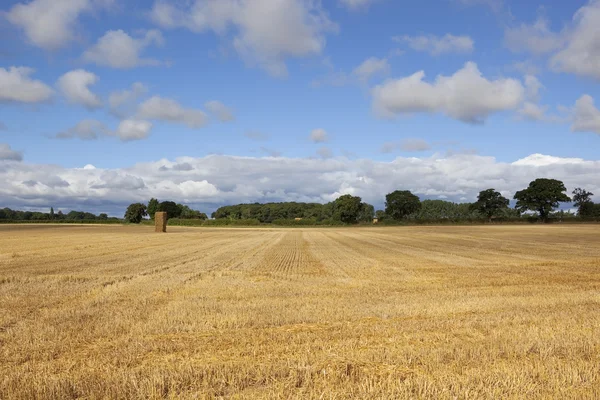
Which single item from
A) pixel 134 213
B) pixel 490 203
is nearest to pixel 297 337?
pixel 490 203

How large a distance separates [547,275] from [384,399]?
16374 millimetres

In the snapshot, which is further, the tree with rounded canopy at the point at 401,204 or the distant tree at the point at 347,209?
the tree with rounded canopy at the point at 401,204

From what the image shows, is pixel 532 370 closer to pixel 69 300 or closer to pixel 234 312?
pixel 234 312

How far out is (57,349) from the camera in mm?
8336

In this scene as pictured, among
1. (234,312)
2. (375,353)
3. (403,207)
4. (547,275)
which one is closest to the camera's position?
(375,353)

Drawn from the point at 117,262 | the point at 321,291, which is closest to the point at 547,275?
the point at 321,291

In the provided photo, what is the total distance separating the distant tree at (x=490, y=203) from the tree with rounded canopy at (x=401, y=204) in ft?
82.3

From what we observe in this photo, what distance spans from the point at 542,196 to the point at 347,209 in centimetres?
5909

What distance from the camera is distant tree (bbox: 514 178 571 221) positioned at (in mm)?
129500

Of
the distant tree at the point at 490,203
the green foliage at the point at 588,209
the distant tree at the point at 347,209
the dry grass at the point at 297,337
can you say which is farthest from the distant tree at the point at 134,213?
the dry grass at the point at 297,337

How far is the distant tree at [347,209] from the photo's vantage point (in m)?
162

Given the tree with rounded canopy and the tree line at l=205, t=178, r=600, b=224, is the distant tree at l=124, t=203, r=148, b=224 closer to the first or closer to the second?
the tree line at l=205, t=178, r=600, b=224

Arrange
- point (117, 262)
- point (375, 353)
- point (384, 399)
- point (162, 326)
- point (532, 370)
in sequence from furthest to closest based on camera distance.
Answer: point (117, 262) < point (162, 326) < point (375, 353) < point (532, 370) < point (384, 399)

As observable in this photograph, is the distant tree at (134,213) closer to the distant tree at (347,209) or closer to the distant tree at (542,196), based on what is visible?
the distant tree at (347,209)
